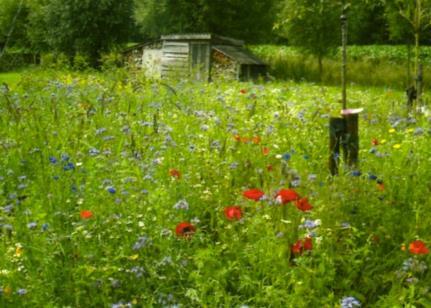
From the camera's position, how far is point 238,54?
2970 cm

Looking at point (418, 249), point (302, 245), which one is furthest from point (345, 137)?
point (418, 249)

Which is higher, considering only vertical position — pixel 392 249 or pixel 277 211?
pixel 277 211

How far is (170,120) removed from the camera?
6867 millimetres

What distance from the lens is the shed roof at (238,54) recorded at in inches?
1129

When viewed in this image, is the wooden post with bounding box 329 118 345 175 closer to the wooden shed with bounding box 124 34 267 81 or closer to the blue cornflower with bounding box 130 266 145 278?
the blue cornflower with bounding box 130 266 145 278

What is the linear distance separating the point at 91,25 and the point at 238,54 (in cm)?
1002

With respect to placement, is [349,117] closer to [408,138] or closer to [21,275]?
[408,138]

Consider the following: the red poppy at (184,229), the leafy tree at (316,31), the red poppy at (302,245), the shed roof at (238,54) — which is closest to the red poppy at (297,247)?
the red poppy at (302,245)

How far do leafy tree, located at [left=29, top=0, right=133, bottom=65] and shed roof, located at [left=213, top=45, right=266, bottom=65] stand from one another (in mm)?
7429

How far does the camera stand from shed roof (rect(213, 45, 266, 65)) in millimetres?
28680

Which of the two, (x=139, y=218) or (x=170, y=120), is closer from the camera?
(x=139, y=218)

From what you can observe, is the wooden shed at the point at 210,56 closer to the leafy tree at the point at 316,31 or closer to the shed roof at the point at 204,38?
the shed roof at the point at 204,38

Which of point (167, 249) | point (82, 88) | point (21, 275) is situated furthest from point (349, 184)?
point (82, 88)

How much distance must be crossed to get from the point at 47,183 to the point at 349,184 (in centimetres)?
231
